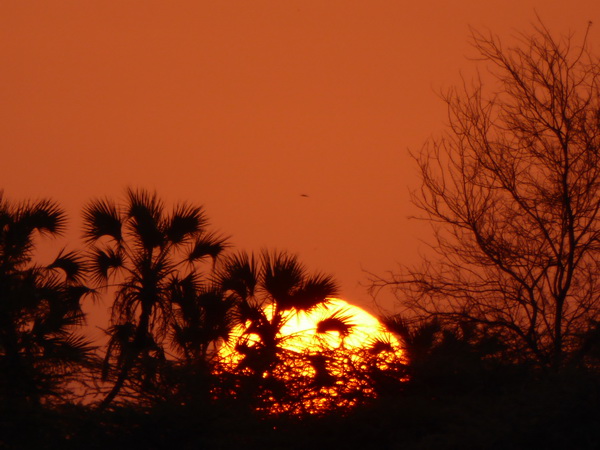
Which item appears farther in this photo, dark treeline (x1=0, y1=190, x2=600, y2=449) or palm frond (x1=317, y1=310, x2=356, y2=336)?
palm frond (x1=317, y1=310, x2=356, y2=336)

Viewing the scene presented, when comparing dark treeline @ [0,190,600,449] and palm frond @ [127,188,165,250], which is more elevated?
palm frond @ [127,188,165,250]

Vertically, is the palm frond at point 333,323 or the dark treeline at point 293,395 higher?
the palm frond at point 333,323

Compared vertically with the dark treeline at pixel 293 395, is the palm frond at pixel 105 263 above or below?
above

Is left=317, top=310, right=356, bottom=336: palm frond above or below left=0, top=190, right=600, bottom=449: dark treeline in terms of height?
above

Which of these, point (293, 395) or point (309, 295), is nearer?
point (293, 395)

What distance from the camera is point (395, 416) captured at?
9.62 meters

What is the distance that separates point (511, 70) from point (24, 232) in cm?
846

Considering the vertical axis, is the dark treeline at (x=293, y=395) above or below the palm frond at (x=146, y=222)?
below

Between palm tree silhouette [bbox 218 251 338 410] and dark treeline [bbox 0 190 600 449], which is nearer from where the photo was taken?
dark treeline [bbox 0 190 600 449]

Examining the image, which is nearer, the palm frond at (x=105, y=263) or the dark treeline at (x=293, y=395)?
the dark treeline at (x=293, y=395)

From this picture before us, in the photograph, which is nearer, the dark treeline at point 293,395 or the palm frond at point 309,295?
the dark treeline at point 293,395

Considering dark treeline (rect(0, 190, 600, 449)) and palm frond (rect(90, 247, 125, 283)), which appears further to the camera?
palm frond (rect(90, 247, 125, 283))

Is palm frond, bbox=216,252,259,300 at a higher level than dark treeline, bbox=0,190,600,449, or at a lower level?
higher

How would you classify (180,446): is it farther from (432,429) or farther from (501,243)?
(501,243)
